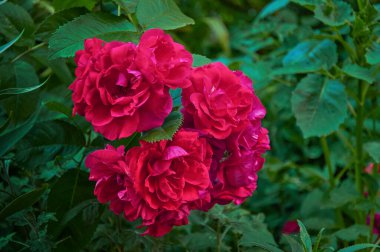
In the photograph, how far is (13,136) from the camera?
1.19 metres

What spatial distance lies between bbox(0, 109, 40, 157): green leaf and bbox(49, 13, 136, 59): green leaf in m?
0.19

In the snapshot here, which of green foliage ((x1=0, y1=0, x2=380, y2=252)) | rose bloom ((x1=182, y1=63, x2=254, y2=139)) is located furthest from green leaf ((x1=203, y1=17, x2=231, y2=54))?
rose bloom ((x1=182, y1=63, x2=254, y2=139))

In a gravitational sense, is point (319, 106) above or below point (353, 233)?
above

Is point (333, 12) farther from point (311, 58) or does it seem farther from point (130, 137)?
point (130, 137)

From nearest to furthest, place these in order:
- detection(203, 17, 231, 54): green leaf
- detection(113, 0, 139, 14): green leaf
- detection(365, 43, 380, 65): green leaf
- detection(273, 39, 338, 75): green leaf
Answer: detection(113, 0, 139, 14): green leaf, detection(365, 43, 380, 65): green leaf, detection(273, 39, 338, 75): green leaf, detection(203, 17, 231, 54): green leaf

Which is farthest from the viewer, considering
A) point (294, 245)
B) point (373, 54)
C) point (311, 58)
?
point (311, 58)

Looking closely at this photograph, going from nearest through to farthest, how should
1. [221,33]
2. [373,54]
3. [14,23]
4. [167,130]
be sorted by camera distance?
[167,130]
[14,23]
[373,54]
[221,33]

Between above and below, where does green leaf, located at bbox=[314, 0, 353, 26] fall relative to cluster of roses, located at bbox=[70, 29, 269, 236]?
below

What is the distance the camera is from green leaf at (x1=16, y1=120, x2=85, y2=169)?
1.22 m

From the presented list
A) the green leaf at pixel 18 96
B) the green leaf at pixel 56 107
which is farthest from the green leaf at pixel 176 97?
the green leaf at pixel 18 96

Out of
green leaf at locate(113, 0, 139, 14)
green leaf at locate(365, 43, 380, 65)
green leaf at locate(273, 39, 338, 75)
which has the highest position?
green leaf at locate(113, 0, 139, 14)

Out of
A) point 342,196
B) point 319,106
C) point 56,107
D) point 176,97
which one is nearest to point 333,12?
point 319,106

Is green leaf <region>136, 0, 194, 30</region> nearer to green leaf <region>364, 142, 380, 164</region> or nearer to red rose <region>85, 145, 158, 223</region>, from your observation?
red rose <region>85, 145, 158, 223</region>

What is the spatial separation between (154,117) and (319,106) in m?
0.67
